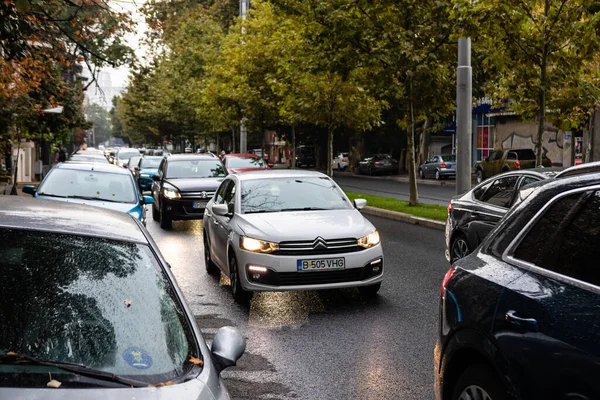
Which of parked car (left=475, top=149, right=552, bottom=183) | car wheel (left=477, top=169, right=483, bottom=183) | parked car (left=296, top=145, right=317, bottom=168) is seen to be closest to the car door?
parked car (left=475, top=149, right=552, bottom=183)

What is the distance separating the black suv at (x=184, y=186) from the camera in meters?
18.2

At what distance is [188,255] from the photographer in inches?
546

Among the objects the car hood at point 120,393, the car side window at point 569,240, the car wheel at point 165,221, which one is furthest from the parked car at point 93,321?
the car wheel at point 165,221

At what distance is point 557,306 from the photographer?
324 cm

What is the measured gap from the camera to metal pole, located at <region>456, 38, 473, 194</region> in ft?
62.1

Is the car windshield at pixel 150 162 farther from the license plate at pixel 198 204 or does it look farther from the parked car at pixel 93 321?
the parked car at pixel 93 321

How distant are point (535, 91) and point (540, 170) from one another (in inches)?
341

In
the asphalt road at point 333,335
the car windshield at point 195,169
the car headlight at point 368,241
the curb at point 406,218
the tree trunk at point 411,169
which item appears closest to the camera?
the asphalt road at point 333,335

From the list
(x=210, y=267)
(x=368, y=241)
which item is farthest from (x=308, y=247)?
(x=210, y=267)

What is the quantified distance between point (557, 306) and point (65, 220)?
89.4 inches

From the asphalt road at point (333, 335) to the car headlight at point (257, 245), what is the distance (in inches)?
26.8

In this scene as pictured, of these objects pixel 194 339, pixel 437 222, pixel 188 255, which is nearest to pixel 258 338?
pixel 194 339

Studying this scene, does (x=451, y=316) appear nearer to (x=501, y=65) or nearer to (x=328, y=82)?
(x=501, y=65)

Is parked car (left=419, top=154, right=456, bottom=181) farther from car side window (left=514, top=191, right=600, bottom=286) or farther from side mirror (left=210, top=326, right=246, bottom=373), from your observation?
side mirror (left=210, top=326, right=246, bottom=373)
